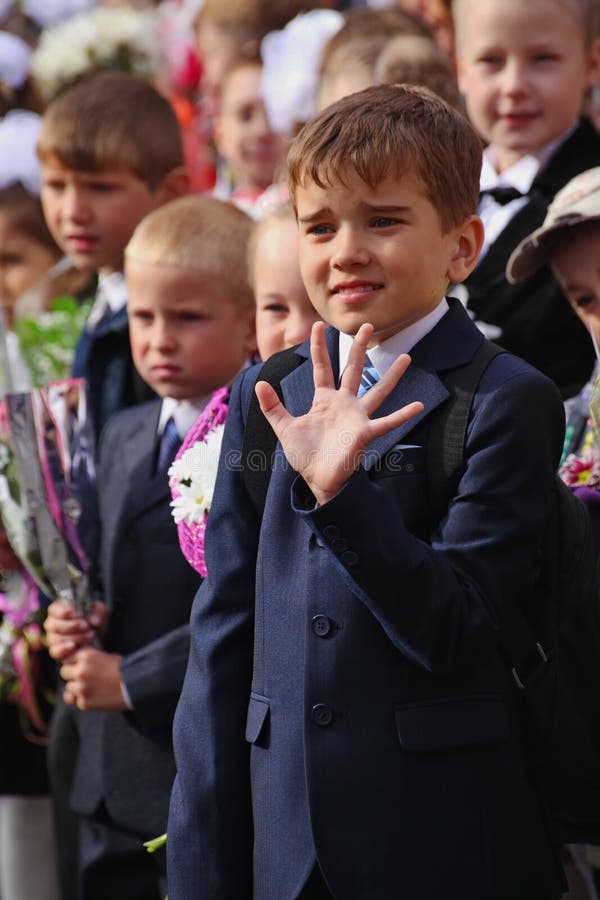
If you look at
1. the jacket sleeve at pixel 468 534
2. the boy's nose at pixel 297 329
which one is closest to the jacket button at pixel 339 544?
the jacket sleeve at pixel 468 534

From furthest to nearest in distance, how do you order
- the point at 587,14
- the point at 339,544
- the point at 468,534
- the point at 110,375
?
the point at 110,375
the point at 587,14
the point at 468,534
the point at 339,544

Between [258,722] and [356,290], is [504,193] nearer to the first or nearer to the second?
[356,290]

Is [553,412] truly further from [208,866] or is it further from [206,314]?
[206,314]

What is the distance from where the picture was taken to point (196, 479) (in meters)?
2.97

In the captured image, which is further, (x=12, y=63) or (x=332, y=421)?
(x=12, y=63)

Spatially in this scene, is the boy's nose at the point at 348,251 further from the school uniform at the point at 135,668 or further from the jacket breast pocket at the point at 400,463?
the school uniform at the point at 135,668

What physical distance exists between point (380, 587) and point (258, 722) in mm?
418

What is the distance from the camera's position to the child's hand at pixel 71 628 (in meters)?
3.59

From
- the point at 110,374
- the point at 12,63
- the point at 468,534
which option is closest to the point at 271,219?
the point at 110,374

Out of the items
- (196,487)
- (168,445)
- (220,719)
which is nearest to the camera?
(220,719)

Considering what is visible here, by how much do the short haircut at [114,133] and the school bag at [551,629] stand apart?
7.21ft

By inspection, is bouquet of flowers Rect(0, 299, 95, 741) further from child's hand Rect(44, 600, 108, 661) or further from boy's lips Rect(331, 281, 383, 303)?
boy's lips Rect(331, 281, 383, 303)

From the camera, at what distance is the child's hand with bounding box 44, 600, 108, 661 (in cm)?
359

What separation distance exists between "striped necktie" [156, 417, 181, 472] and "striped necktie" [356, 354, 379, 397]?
1.14 m
